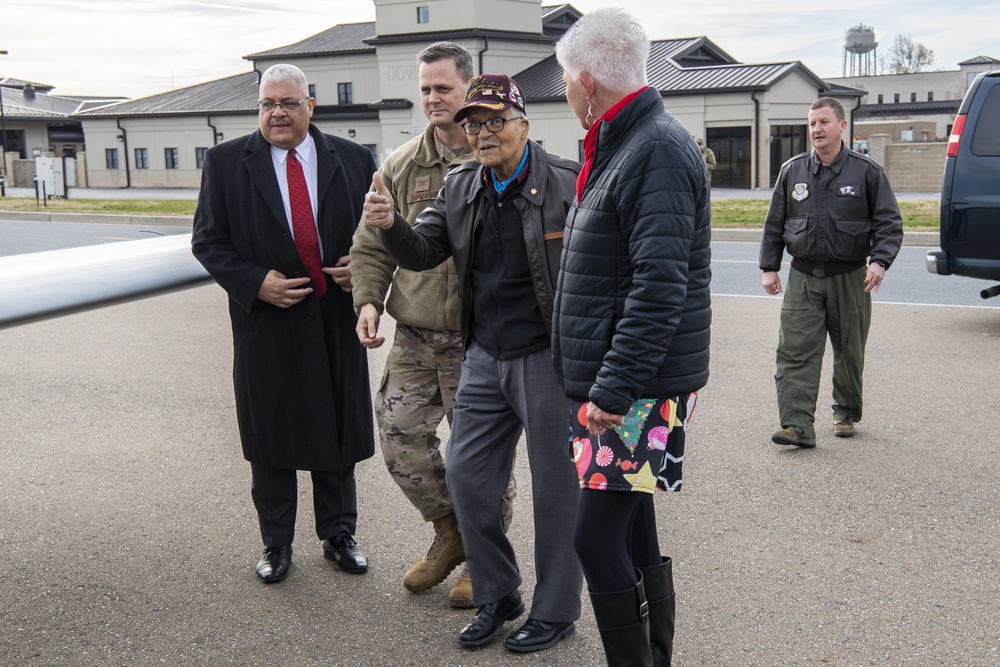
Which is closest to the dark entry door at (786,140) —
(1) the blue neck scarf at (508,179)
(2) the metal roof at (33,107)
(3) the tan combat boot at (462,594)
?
(3) the tan combat boot at (462,594)

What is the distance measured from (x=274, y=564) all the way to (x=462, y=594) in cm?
82

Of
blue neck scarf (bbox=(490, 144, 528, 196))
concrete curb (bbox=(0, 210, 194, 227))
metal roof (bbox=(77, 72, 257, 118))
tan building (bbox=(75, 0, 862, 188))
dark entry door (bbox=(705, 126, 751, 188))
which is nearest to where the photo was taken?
blue neck scarf (bbox=(490, 144, 528, 196))

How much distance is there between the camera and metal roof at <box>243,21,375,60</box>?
189 ft

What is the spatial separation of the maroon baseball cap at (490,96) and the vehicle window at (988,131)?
7.15 metres

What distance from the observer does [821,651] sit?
3520 millimetres

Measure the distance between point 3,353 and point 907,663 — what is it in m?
8.17

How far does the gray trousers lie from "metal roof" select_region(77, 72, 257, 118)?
54252 millimetres

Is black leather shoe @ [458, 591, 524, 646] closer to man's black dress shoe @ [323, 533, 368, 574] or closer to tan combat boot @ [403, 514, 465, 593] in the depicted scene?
tan combat boot @ [403, 514, 465, 593]

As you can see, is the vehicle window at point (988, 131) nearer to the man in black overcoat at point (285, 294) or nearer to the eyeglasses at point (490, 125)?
Answer: the man in black overcoat at point (285, 294)

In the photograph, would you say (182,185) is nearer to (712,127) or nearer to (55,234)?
Result: (712,127)

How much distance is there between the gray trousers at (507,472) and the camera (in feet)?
11.9

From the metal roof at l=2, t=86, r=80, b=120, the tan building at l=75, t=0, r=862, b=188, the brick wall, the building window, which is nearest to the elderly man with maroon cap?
the brick wall

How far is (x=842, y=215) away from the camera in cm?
595

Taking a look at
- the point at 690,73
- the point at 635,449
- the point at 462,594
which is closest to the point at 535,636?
the point at 462,594
